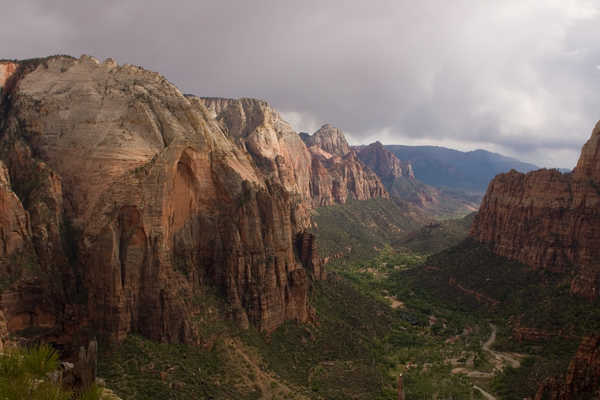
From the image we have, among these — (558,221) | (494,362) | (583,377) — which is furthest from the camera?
(558,221)

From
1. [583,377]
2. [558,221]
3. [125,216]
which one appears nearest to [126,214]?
[125,216]

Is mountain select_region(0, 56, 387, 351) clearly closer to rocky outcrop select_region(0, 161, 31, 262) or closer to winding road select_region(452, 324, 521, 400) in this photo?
rocky outcrop select_region(0, 161, 31, 262)

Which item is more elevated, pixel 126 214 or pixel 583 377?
pixel 126 214

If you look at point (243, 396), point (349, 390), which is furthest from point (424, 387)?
point (243, 396)

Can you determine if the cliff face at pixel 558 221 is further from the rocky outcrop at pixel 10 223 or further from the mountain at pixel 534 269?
the rocky outcrop at pixel 10 223

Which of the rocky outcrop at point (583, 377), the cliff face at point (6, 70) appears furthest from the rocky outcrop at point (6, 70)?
the rocky outcrop at point (583, 377)

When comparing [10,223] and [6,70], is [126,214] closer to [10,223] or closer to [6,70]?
[10,223]

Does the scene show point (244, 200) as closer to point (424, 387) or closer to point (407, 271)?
point (424, 387)
